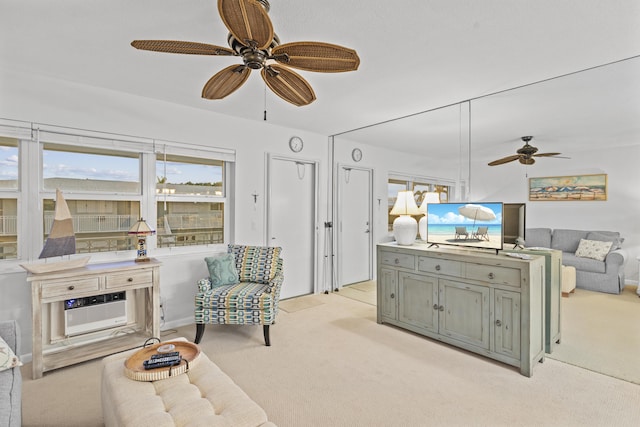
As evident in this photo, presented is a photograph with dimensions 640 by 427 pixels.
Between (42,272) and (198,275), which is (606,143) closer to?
(198,275)

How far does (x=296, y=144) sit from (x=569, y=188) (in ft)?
10.1

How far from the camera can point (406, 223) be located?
11.2ft

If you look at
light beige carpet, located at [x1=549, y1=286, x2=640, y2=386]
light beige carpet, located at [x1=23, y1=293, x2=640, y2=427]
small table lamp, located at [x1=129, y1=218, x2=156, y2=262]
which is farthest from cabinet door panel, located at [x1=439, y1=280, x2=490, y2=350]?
small table lamp, located at [x1=129, y1=218, x2=156, y2=262]

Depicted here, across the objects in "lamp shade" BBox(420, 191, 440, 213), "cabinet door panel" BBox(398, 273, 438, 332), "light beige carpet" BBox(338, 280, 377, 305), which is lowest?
"light beige carpet" BBox(338, 280, 377, 305)

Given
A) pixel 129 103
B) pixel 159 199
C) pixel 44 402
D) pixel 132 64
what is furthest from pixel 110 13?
pixel 44 402

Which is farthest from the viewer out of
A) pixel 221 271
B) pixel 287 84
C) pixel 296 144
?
pixel 296 144

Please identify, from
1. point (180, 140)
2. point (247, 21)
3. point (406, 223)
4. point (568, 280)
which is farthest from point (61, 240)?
point (568, 280)

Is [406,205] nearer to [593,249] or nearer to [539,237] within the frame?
[539,237]

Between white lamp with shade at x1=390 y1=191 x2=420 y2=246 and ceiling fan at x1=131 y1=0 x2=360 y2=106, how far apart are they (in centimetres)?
196

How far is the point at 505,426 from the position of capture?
6.01 ft

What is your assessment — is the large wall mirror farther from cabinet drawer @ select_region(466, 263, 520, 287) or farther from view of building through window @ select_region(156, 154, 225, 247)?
view of building through window @ select_region(156, 154, 225, 247)

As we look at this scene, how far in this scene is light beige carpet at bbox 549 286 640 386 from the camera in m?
2.47

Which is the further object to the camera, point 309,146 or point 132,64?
point 309,146

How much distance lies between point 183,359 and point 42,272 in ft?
5.15
